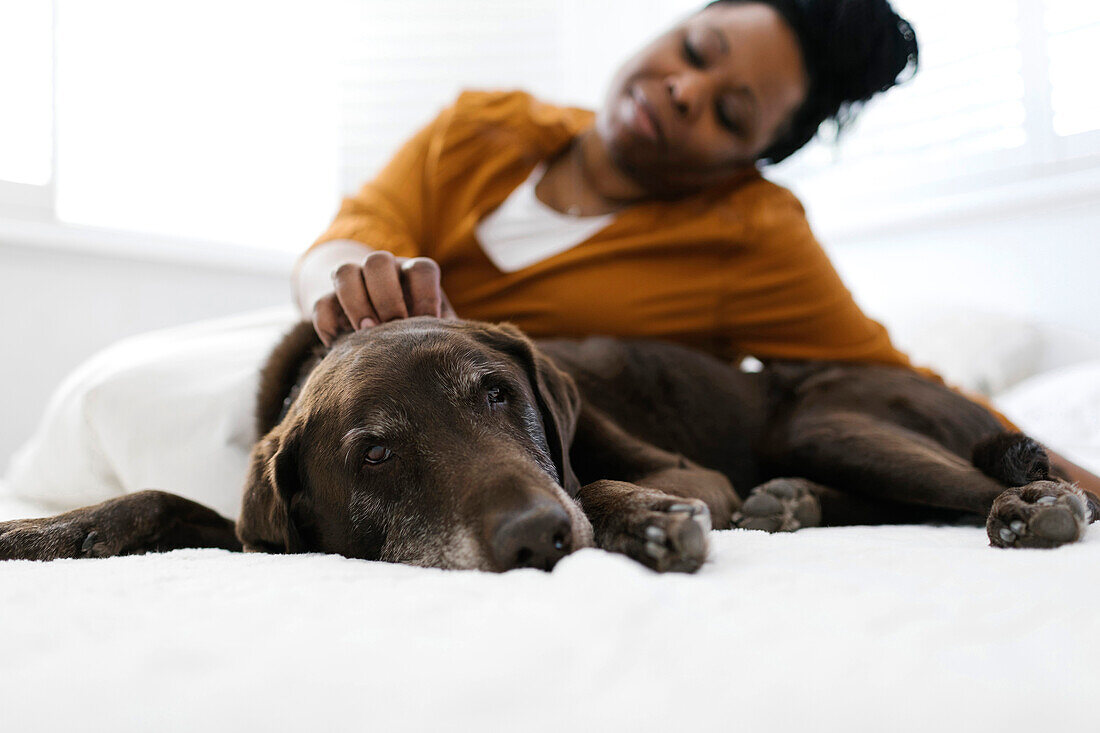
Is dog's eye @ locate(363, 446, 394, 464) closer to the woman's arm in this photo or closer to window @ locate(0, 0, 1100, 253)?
the woman's arm

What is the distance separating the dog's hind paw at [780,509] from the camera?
6.57 ft

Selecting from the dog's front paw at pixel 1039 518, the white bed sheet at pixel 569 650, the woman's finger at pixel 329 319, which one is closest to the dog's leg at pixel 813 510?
the dog's front paw at pixel 1039 518

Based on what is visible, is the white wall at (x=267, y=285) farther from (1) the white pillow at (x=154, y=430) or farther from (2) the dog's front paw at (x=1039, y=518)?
(2) the dog's front paw at (x=1039, y=518)

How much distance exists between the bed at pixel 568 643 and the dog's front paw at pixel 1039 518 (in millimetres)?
59

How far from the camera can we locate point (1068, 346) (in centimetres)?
449

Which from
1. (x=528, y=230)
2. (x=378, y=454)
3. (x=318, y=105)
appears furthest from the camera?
(x=318, y=105)

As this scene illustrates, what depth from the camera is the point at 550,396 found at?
180 cm

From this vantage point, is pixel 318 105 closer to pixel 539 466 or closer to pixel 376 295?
pixel 376 295

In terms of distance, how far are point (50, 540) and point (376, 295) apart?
842 millimetres

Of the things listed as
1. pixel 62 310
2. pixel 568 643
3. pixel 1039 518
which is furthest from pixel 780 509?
pixel 62 310

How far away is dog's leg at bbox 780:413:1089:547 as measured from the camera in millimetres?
1422

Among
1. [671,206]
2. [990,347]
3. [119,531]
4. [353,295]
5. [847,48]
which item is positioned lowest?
[990,347]

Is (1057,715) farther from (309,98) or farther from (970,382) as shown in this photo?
(309,98)

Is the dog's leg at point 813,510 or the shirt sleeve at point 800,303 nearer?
the dog's leg at point 813,510
